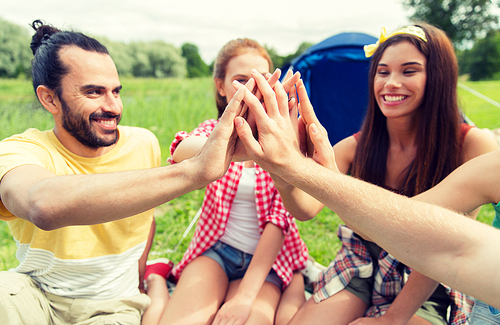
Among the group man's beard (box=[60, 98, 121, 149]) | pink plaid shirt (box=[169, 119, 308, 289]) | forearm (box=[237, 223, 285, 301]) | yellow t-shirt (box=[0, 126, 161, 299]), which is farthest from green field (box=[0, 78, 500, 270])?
forearm (box=[237, 223, 285, 301])

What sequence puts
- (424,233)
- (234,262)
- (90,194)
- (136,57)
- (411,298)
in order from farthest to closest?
(136,57) < (234,262) < (411,298) < (90,194) < (424,233)

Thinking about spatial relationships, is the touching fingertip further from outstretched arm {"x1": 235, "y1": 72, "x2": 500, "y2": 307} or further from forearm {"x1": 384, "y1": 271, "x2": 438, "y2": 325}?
forearm {"x1": 384, "y1": 271, "x2": 438, "y2": 325}

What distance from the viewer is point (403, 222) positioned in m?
1.07

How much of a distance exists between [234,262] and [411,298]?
0.99 m

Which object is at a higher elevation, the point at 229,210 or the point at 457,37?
the point at 457,37

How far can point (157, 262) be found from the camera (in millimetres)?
2451

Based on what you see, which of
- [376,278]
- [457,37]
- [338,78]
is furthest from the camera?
[457,37]

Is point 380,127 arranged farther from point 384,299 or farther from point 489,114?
point 489,114

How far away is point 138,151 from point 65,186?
0.79m

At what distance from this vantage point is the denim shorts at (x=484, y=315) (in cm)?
136

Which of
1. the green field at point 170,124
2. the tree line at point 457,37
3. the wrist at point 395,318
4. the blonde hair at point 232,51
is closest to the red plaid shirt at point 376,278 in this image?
the wrist at point 395,318

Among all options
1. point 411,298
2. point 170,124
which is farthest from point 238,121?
point 170,124

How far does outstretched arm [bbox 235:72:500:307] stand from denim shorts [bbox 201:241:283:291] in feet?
2.71

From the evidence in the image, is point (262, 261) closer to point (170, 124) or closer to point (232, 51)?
point (232, 51)
